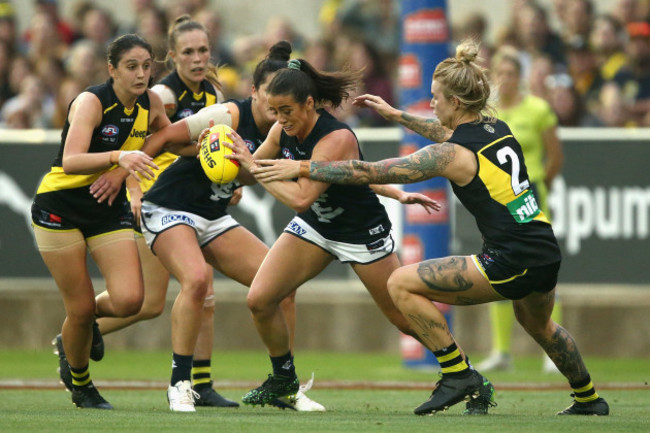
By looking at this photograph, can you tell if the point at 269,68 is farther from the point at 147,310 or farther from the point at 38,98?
the point at 38,98

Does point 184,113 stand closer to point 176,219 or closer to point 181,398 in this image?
point 176,219

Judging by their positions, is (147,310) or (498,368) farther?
(498,368)

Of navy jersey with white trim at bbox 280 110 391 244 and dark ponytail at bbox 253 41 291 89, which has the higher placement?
dark ponytail at bbox 253 41 291 89

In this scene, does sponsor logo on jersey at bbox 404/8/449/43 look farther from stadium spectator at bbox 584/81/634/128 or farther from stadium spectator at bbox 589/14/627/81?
stadium spectator at bbox 589/14/627/81

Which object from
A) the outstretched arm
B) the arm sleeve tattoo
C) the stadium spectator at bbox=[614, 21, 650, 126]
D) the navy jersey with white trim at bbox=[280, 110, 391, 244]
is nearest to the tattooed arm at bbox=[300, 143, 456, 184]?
the outstretched arm

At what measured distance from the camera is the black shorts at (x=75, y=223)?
26.6 ft

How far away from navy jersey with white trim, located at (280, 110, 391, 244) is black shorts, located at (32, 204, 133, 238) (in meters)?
1.25

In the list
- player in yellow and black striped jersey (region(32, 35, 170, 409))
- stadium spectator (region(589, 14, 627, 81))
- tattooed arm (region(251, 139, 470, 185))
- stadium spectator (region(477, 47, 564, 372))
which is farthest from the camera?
stadium spectator (region(589, 14, 627, 81))

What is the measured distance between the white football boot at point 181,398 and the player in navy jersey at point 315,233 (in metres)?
0.48

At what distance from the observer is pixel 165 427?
22.2 feet

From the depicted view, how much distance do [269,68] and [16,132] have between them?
6808 millimetres

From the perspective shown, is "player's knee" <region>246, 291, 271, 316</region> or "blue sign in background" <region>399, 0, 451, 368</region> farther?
"blue sign in background" <region>399, 0, 451, 368</region>

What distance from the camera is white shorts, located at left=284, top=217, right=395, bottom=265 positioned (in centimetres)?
787

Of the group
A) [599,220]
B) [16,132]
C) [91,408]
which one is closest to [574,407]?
[91,408]
